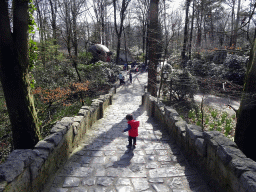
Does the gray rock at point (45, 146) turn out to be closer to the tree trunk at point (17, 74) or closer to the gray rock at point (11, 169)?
Result: the gray rock at point (11, 169)

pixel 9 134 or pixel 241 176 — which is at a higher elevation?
pixel 241 176

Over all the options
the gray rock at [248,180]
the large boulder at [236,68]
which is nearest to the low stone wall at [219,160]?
the gray rock at [248,180]

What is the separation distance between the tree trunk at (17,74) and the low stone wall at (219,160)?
3.78m

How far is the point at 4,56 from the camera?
400 centimetres

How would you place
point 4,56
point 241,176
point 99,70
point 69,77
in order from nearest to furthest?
point 241,176
point 4,56
point 69,77
point 99,70

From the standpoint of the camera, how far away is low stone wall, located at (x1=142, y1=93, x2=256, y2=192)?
2310mm

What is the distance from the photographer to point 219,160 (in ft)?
9.39

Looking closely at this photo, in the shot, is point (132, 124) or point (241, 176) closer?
point (241, 176)

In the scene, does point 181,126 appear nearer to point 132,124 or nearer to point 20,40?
point 132,124

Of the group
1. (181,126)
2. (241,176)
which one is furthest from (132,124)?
(241,176)

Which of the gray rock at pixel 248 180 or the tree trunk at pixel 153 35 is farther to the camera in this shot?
the tree trunk at pixel 153 35

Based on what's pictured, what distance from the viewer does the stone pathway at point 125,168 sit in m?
3.10

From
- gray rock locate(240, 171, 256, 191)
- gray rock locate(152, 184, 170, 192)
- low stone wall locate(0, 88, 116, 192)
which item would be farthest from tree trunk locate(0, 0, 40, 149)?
gray rock locate(240, 171, 256, 191)

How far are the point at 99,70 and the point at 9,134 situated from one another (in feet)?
28.9
